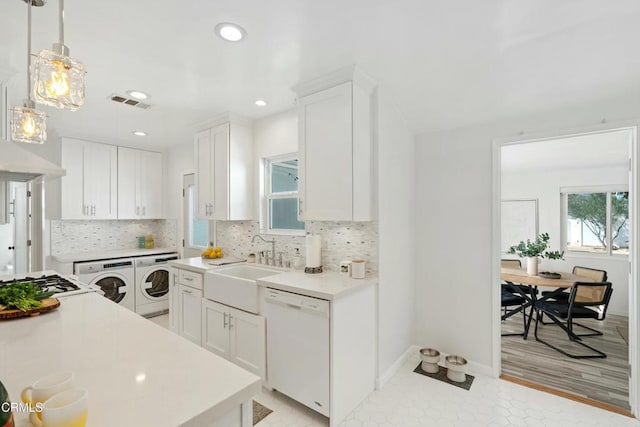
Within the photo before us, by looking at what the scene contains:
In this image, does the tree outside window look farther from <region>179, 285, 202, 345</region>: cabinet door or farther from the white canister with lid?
<region>179, 285, 202, 345</region>: cabinet door

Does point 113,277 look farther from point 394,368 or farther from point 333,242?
point 394,368

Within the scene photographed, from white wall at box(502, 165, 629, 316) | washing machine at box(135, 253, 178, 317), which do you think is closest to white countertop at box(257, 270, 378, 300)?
washing machine at box(135, 253, 178, 317)

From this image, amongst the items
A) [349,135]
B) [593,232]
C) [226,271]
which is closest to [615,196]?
[593,232]

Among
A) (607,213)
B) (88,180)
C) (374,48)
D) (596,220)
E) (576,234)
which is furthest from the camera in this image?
(576,234)

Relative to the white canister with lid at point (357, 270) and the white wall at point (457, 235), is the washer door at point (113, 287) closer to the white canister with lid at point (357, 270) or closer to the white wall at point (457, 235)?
the white canister with lid at point (357, 270)

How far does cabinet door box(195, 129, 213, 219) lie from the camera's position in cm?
360

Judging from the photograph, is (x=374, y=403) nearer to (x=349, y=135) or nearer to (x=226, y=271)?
(x=226, y=271)

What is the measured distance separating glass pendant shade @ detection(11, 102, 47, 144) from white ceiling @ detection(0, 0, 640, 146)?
21.7 inches

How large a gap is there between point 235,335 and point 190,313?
83 cm

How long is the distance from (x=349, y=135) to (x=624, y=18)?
1.64 meters

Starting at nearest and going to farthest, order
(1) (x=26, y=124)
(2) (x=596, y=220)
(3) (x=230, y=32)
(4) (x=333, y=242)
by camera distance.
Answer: (1) (x=26, y=124) < (3) (x=230, y=32) < (4) (x=333, y=242) < (2) (x=596, y=220)

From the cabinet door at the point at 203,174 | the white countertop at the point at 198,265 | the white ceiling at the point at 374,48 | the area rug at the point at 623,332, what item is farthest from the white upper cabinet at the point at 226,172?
the area rug at the point at 623,332

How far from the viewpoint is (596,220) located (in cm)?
486
